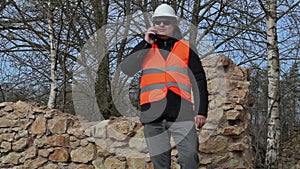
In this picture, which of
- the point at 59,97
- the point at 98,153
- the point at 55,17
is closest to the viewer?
the point at 98,153

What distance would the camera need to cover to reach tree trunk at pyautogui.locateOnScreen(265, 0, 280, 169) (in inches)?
176

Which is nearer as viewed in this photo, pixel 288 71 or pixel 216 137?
pixel 216 137

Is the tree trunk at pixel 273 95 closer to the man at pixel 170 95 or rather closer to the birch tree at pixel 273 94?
the birch tree at pixel 273 94

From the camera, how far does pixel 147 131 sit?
253 centimetres

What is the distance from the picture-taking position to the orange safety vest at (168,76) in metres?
2.53

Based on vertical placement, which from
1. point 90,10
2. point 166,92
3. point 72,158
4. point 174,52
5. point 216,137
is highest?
point 90,10

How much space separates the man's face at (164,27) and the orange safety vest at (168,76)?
9cm

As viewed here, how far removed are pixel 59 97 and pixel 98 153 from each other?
11.6ft

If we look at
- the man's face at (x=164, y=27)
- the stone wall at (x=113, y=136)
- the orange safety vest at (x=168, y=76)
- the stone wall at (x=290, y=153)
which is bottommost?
the stone wall at (x=290, y=153)

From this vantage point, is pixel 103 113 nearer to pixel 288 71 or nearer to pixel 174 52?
pixel 288 71

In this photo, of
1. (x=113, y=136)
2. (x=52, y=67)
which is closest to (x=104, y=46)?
(x=52, y=67)

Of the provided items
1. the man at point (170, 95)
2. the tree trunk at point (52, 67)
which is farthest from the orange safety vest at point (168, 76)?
the tree trunk at point (52, 67)

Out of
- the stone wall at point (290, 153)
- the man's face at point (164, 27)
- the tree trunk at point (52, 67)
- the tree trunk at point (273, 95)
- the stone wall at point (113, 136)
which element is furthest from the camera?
the stone wall at point (290, 153)

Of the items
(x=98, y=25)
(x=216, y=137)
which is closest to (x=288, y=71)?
(x=216, y=137)
